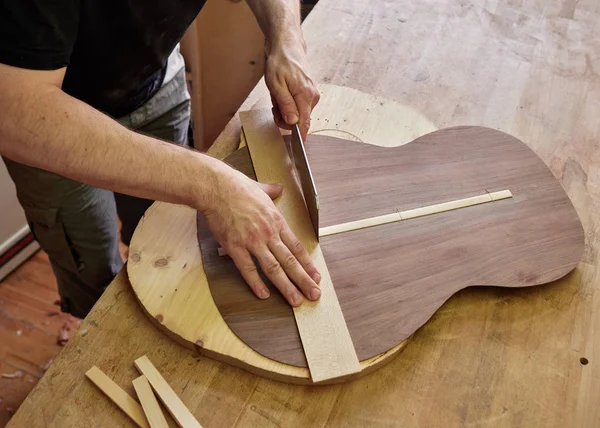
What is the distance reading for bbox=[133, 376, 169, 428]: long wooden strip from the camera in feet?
2.45

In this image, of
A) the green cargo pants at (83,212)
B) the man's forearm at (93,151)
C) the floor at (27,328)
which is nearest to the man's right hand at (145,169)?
the man's forearm at (93,151)

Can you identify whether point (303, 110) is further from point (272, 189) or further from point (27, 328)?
point (27, 328)

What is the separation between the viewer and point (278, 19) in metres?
1.19

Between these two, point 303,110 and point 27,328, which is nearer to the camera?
point 303,110

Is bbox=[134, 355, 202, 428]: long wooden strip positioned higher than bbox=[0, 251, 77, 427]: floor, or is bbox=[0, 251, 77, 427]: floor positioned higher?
bbox=[134, 355, 202, 428]: long wooden strip

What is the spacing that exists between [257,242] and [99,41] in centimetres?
49

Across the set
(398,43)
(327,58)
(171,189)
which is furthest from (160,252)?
(398,43)

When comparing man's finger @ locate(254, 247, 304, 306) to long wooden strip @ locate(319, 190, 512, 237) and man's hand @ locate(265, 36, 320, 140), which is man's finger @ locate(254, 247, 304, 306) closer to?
long wooden strip @ locate(319, 190, 512, 237)

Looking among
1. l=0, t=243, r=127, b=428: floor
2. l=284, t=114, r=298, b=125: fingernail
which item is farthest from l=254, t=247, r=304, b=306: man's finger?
l=0, t=243, r=127, b=428: floor

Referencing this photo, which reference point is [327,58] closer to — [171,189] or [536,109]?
[536,109]

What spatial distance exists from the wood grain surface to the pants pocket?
0.49 metres

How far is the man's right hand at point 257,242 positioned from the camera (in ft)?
2.83

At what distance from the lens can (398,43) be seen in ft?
4.82

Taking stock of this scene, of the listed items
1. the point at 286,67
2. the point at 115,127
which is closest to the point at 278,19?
the point at 286,67
